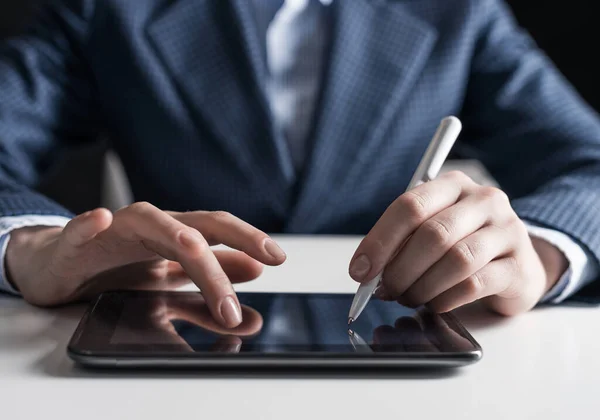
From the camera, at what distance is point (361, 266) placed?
45 cm

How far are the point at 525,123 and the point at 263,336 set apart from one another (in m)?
0.55

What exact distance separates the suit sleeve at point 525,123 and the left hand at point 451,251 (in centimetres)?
13

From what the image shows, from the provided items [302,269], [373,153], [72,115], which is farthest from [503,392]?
[72,115]

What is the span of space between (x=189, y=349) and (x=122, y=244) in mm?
125

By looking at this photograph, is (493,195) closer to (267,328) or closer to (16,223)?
(267,328)

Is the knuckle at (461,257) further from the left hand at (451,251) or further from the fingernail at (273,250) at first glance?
the fingernail at (273,250)

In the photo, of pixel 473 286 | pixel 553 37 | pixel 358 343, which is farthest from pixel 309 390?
pixel 553 37

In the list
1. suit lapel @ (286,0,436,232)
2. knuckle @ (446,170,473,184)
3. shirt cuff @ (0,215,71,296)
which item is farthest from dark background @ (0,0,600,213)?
knuckle @ (446,170,473,184)

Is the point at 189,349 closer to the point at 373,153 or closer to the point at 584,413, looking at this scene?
the point at 584,413

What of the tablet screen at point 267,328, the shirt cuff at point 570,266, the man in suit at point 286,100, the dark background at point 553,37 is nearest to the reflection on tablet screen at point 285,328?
Result: the tablet screen at point 267,328

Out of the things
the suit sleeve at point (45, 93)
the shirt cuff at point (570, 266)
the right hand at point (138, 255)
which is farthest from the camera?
the suit sleeve at point (45, 93)

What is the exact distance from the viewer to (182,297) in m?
0.49

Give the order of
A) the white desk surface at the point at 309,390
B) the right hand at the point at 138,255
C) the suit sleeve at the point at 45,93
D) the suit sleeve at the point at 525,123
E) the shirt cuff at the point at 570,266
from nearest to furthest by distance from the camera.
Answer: the white desk surface at the point at 309,390, the right hand at the point at 138,255, the shirt cuff at the point at 570,266, the suit sleeve at the point at 525,123, the suit sleeve at the point at 45,93

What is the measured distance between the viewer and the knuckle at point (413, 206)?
1.49 feet
